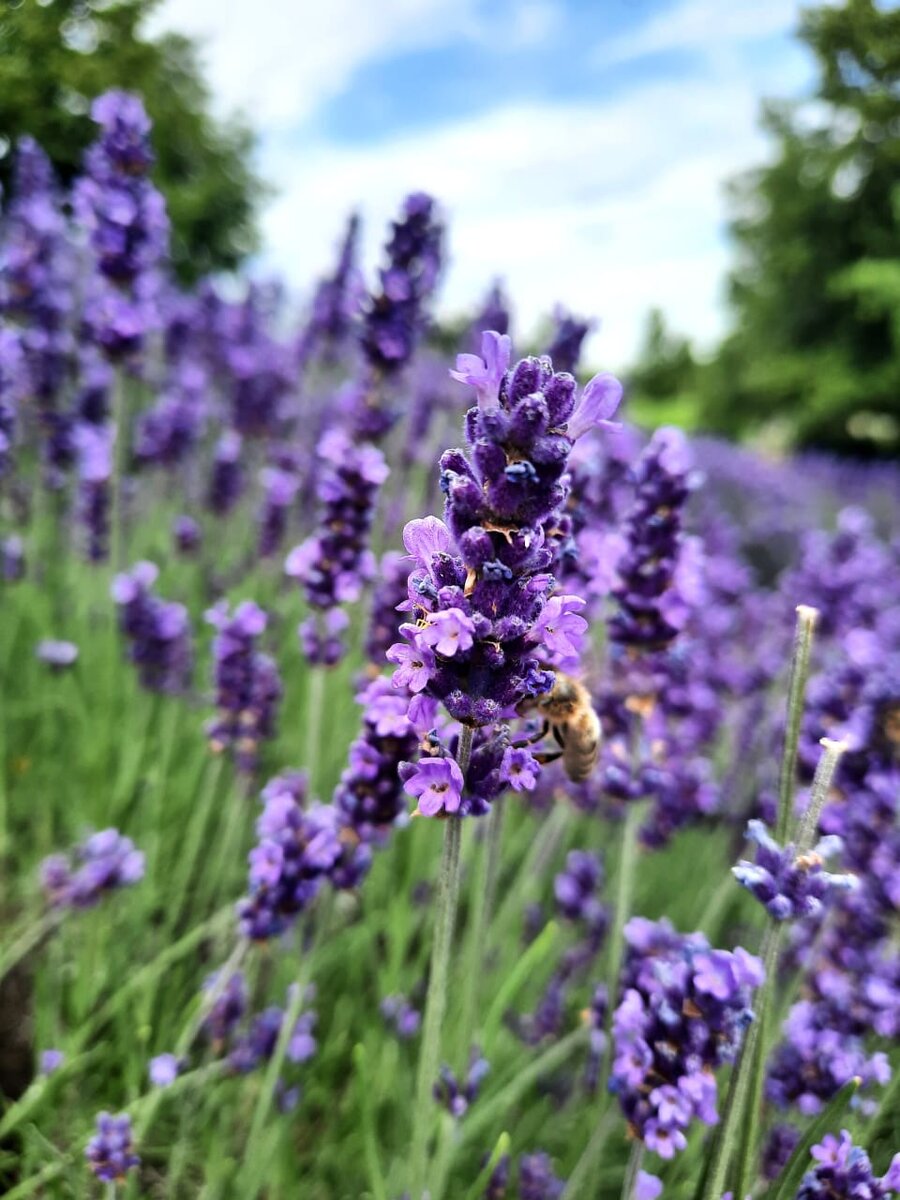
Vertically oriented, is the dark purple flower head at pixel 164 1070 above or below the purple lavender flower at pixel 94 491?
below

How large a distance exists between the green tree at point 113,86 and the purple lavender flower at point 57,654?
1687mm

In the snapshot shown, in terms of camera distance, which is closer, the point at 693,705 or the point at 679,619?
the point at 679,619

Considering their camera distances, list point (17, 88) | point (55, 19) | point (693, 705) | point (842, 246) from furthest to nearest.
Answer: point (842, 246) < point (693, 705) < point (17, 88) < point (55, 19)

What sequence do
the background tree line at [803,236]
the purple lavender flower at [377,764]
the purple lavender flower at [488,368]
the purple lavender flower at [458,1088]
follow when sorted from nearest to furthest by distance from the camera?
1. the purple lavender flower at [488,368]
2. the purple lavender flower at [377,764]
3. the purple lavender flower at [458,1088]
4. the background tree line at [803,236]

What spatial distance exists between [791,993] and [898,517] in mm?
11431

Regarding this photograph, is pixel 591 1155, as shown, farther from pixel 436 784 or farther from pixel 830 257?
pixel 830 257

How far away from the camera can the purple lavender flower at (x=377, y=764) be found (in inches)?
66.7

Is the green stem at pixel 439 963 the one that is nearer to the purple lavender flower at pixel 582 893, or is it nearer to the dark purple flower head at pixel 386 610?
the dark purple flower head at pixel 386 610

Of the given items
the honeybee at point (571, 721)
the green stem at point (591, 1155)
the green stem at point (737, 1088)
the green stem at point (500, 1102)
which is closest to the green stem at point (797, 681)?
the green stem at point (737, 1088)

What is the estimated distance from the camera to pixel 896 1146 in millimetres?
2346

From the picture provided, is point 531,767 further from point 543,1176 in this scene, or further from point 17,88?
→ point 17,88

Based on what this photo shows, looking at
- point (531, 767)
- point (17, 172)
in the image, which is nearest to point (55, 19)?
point (17, 172)

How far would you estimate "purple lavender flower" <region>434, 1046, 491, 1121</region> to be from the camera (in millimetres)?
1811

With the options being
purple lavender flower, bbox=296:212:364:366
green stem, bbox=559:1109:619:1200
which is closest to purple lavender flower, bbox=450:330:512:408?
green stem, bbox=559:1109:619:1200
